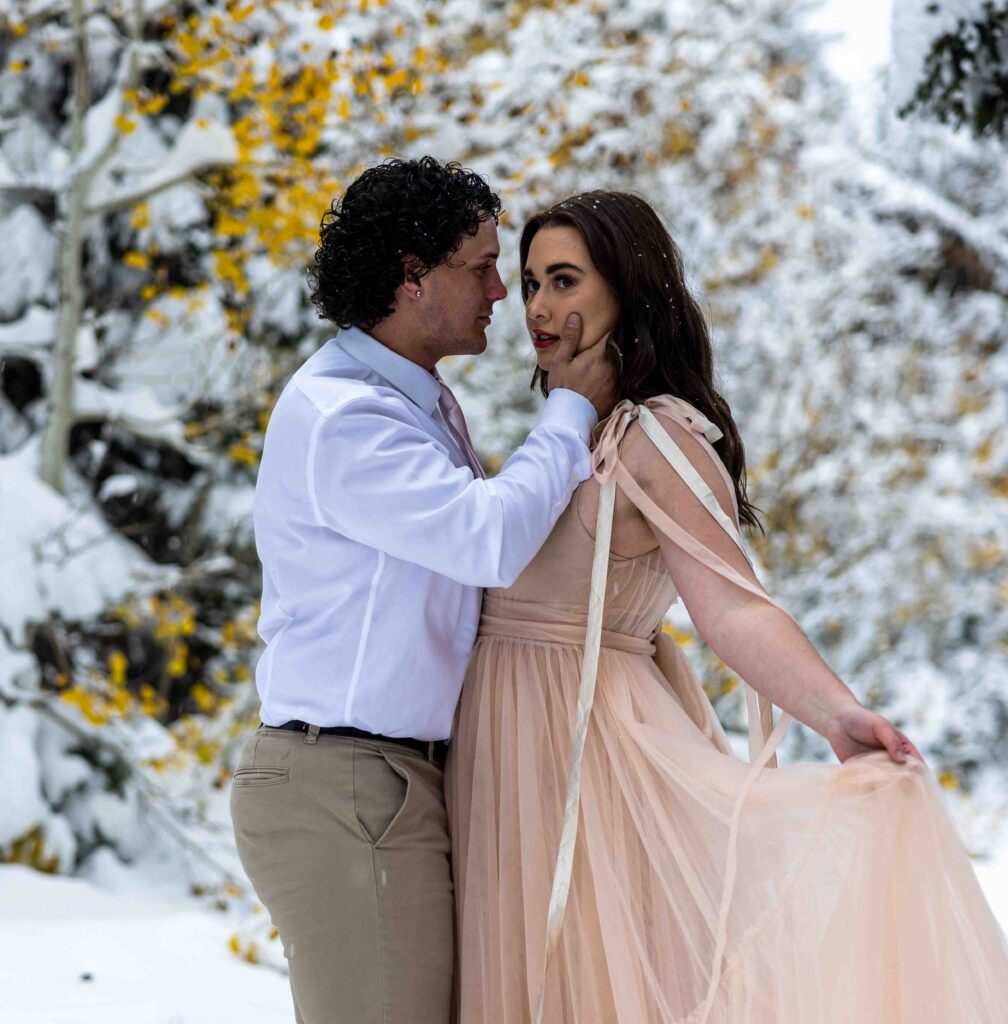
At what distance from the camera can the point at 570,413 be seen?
202cm

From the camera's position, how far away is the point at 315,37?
6000mm

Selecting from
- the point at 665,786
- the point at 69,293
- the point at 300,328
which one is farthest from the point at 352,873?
the point at 300,328

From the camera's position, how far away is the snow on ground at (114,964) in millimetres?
3645

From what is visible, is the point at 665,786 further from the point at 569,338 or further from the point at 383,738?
the point at 569,338

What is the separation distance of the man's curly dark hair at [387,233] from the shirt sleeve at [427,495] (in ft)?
0.80

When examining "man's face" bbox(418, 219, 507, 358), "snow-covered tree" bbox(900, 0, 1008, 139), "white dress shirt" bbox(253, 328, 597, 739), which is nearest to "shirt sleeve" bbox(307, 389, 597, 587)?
"white dress shirt" bbox(253, 328, 597, 739)

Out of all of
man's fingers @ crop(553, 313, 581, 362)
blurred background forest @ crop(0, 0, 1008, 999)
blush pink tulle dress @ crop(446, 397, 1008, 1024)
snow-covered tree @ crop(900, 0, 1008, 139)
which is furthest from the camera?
blurred background forest @ crop(0, 0, 1008, 999)

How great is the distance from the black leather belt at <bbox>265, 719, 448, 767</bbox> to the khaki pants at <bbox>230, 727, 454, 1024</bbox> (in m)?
0.01

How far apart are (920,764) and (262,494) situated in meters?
1.03

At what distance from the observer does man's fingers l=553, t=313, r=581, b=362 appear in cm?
219

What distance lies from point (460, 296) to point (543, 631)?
559 mm

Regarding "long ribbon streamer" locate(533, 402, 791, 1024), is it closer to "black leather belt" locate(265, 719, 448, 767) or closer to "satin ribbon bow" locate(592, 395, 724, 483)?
"satin ribbon bow" locate(592, 395, 724, 483)

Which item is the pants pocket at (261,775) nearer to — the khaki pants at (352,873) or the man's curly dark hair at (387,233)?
the khaki pants at (352,873)

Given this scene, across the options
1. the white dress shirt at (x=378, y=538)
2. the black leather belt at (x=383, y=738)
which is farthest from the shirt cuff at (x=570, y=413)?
the black leather belt at (x=383, y=738)
